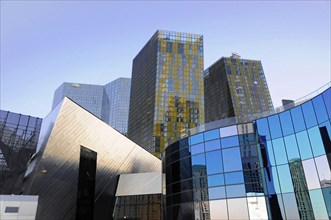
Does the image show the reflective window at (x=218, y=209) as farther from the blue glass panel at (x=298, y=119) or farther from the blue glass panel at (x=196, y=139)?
the blue glass panel at (x=298, y=119)

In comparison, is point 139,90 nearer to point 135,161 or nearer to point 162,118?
point 162,118

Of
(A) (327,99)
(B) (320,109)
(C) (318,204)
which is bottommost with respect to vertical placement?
(C) (318,204)

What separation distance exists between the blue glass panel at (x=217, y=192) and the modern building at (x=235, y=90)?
93452mm

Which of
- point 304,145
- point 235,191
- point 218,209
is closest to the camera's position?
point 304,145

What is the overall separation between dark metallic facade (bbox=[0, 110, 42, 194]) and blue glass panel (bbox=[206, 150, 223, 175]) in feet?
58.2

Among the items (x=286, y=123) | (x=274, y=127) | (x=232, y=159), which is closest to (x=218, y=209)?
(x=232, y=159)

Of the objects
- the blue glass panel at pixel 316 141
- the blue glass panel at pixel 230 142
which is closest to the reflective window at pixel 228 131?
the blue glass panel at pixel 230 142

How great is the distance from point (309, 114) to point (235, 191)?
30.3 feet

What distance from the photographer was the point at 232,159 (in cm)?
2766

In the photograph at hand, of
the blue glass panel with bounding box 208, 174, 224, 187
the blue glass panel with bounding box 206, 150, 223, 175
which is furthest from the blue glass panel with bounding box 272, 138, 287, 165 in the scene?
the blue glass panel with bounding box 208, 174, 224, 187

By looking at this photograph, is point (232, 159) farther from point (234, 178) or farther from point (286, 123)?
point (286, 123)

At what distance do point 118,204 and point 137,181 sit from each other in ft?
15.2

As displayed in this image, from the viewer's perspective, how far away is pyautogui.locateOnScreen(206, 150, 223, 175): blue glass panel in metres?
28.1

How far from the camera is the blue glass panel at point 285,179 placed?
972 inches
